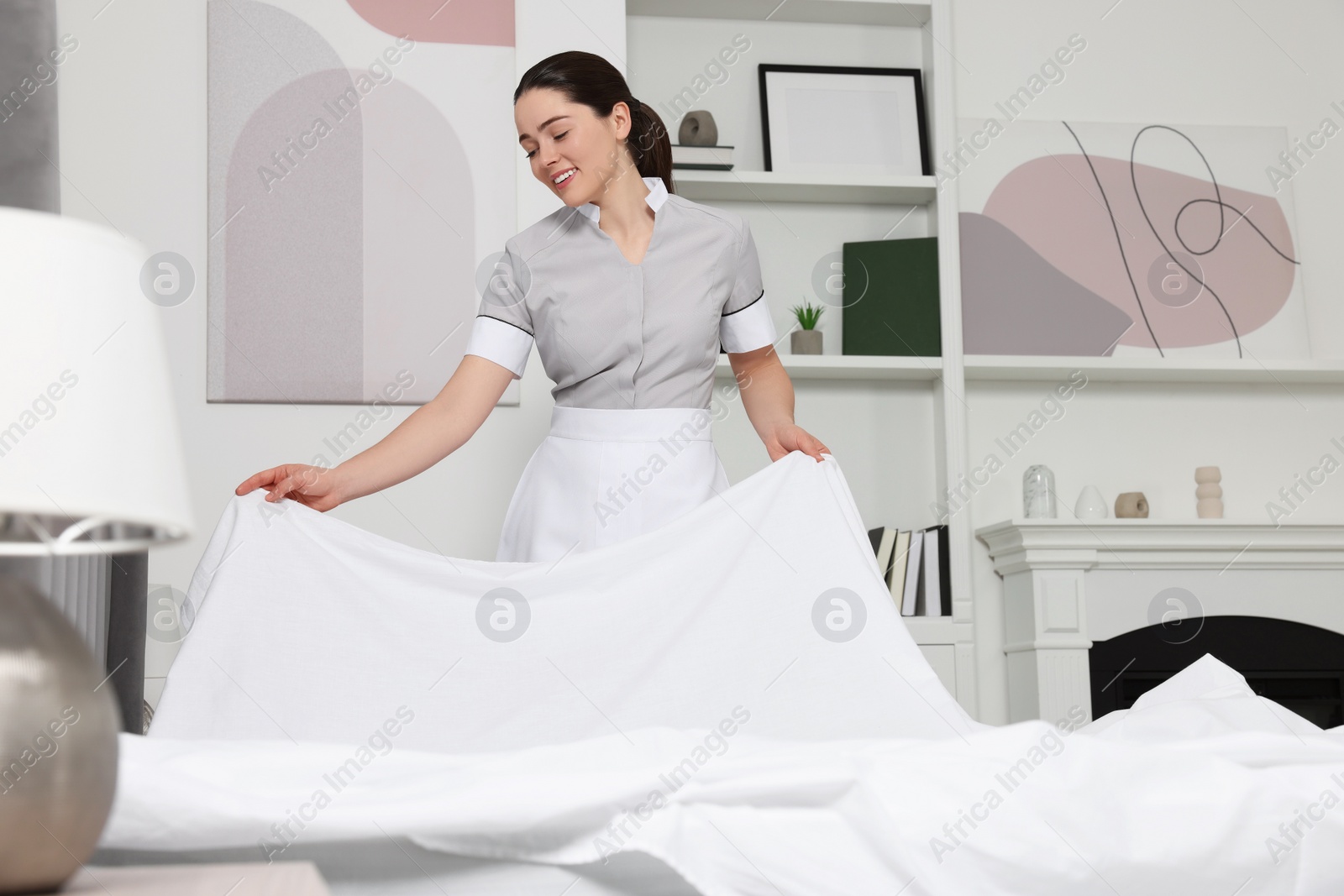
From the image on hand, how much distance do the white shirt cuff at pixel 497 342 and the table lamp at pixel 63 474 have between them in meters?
1.30

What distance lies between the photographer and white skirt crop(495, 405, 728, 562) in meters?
2.02

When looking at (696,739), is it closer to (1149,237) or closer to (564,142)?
(564,142)

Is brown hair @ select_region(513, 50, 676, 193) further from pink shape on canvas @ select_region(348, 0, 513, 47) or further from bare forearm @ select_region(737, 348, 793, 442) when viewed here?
pink shape on canvas @ select_region(348, 0, 513, 47)

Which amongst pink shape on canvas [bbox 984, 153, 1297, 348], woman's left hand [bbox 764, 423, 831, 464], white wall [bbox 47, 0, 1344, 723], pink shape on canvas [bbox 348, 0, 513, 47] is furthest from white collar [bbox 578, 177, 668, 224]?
pink shape on canvas [bbox 984, 153, 1297, 348]

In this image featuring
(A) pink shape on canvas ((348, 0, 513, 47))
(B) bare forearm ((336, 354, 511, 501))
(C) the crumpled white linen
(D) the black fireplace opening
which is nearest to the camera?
(C) the crumpled white linen

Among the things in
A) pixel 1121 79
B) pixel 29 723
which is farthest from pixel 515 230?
pixel 29 723

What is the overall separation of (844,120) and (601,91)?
1646 millimetres

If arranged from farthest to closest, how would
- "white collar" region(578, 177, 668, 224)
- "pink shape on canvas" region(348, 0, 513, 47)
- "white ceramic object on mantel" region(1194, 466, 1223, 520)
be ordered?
1. "white ceramic object on mantel" region(1194, 466, 1223, 520)
2. "pink shape on canvas" region(348, 0, 513, 47)
3. "white collar" region(578, 177, 668, 224)

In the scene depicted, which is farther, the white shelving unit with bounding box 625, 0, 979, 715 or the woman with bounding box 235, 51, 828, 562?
the white shelving unit with bounding box 625, 0, 979, 715

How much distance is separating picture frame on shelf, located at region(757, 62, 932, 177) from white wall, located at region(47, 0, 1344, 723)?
0.41 feet

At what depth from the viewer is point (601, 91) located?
207cm

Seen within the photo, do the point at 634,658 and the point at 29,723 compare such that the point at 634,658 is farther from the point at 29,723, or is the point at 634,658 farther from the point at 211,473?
the point at 211,473

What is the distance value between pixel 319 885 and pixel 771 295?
2916mm

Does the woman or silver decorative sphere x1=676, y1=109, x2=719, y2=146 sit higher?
silver decorative sphere x1=676, y1=109, x2=719, y2=146
